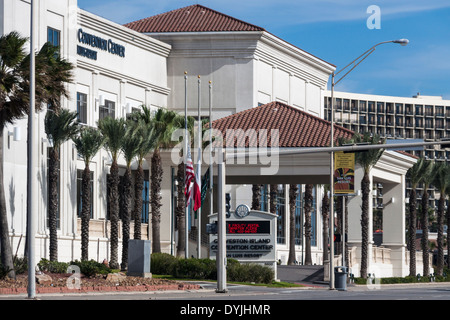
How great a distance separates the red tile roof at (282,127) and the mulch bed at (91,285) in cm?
1792

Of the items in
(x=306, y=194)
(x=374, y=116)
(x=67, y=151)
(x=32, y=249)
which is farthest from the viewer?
(x=374, y=116)

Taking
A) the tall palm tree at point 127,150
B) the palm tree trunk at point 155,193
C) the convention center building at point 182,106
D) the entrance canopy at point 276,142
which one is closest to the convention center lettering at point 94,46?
the convention center building at point 182,106

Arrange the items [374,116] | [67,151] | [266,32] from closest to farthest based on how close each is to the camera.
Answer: [67,151], [266,32], [374,116]

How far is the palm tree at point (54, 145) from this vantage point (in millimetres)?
55156

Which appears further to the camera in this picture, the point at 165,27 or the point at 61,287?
the point at 165,27

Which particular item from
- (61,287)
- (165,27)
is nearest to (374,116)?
(165,27)

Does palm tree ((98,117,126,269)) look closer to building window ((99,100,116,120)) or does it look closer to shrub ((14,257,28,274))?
building window ((99,100,116,120))

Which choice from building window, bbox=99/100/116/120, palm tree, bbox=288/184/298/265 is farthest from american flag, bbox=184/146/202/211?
palm tree, bbox=288/184/298/265

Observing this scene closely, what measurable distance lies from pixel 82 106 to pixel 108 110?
3774 mm

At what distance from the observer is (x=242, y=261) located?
53.8 m

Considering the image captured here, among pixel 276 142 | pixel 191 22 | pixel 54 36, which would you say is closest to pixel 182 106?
pixel 191 22

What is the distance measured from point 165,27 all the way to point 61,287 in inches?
1773

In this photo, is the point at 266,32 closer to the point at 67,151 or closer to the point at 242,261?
the point at 67,151

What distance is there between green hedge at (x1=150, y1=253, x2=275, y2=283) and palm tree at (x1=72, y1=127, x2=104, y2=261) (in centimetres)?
672
